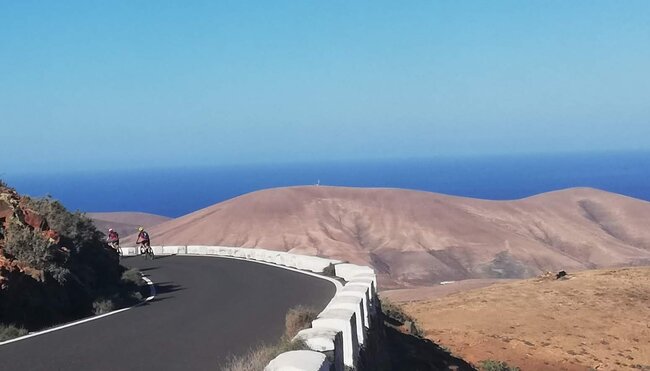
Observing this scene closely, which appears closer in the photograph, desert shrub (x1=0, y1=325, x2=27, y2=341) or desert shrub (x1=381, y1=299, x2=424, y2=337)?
desert shrub (x1=0, y1=325, x2=27, y2=341)

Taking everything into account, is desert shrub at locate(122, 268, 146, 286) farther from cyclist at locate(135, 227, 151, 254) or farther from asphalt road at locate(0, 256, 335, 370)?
cyclist at locate(135, 227, 151, 254)

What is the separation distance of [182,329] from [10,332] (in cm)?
306

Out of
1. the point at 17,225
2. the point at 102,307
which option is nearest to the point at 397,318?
the point at 102,307

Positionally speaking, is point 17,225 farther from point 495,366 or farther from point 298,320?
point 495,366

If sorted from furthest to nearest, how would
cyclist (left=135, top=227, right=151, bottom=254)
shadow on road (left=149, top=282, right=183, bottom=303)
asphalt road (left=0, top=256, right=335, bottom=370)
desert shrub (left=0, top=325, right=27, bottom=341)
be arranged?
cyclist (left=135, top=227, right=151, bottom=254), shadow on road (left=149, top=282, right=183, bottom=303), desert shrub (left=0, top=325, right=27, bottom=341), asphalt road (left=0, top=256, right=335, bottom=370)

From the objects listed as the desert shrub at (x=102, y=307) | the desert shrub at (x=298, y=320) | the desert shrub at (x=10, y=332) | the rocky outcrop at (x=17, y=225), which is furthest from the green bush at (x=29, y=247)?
the desert shrub at (x=298, y=320)

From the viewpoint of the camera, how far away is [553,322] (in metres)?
28.1

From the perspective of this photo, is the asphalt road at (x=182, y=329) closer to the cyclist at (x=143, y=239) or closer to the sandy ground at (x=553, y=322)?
the sandy ground at (x=553, y=322)

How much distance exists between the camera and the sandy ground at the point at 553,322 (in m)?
23.3

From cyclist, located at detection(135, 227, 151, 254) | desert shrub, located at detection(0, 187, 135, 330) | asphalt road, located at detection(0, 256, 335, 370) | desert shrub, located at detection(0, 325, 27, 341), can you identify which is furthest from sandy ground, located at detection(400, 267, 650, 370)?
desert shrub, located at detection(0, 325, 27, 341)

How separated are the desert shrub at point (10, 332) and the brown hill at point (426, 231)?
183ft

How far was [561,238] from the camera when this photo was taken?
96938mm

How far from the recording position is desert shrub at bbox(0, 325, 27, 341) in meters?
12.7

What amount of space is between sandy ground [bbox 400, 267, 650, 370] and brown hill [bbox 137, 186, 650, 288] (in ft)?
110
